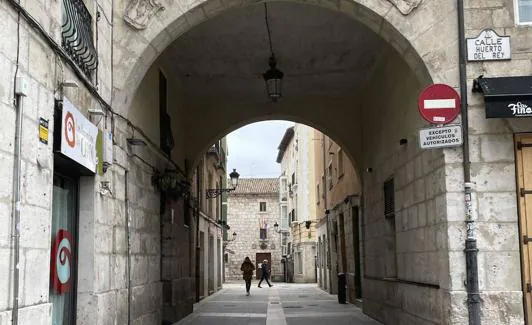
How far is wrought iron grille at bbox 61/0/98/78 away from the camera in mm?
5883

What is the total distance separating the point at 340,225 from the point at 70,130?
46.1 ft

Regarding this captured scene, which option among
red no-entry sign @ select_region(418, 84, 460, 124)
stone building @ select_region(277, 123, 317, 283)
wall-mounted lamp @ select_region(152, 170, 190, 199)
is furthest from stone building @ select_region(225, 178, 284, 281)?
red no-entry sign @ select_region(418, 84, 460, 124)

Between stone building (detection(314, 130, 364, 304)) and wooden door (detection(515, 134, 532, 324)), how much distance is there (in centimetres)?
725

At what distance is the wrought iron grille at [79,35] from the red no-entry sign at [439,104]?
3.52m

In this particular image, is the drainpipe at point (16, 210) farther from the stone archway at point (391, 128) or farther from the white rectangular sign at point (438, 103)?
the white rectangular sign at point (438, 103)

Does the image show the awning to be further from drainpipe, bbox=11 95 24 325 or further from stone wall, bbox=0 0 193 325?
drainpipe, bbox=11 95 24 325

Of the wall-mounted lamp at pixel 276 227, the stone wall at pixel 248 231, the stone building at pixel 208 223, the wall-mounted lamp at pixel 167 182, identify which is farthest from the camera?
the stone wall at pixel 248 231

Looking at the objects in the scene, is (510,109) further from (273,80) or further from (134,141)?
(273,80)

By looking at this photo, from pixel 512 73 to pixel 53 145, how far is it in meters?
4.92

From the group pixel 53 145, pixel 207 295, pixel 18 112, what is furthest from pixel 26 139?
pixel 207 295

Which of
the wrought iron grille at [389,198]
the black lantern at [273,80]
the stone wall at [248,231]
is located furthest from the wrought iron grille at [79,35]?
the stone wall at [248,231]

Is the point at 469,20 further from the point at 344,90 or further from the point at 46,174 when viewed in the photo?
the point at 344,90

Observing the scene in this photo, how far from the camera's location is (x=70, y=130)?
18.2ft

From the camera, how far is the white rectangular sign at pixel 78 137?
212 inches
